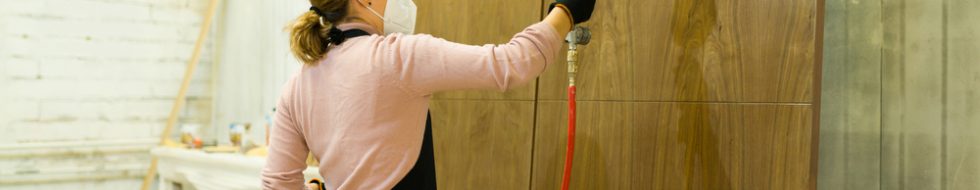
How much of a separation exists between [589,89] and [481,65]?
1.75ft

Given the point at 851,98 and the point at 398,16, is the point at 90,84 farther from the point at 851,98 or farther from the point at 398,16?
the point at 851,98

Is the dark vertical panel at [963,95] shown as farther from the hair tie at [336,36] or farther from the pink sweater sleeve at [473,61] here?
the hair tie at [336,36]

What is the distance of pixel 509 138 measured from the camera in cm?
188

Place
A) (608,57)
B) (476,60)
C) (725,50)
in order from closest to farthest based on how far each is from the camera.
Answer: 1. (476,60)
2. (725,50)
3. (608,57)

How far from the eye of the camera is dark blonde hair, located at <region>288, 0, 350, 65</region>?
4.38 ft

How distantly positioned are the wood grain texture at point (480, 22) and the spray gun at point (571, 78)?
0.59 feet

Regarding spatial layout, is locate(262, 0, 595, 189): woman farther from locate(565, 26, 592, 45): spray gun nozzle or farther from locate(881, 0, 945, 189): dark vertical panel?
locate(881, 0, 945, 189): dark vertical panel

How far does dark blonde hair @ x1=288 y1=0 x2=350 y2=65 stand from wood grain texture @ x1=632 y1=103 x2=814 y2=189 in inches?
23.9

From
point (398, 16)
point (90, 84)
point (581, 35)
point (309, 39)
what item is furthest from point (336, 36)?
point (90, 84)

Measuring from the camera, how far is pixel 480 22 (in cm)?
196

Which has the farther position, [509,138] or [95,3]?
[95,3]

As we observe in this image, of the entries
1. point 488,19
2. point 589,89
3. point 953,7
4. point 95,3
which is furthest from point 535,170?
point 95,3

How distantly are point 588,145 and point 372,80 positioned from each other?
0.59 metres

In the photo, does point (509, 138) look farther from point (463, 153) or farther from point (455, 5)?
point (455, 5)
